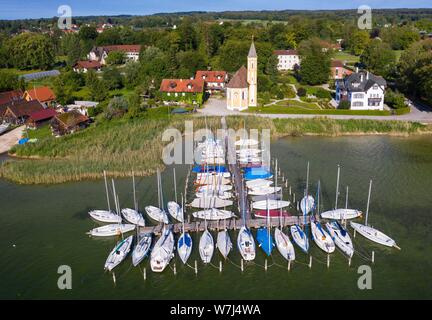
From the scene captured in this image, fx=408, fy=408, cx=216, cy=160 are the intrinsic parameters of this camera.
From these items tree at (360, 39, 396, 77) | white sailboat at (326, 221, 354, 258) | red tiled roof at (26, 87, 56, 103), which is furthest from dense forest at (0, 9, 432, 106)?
white sailboat at (326, 221, 354, 258)

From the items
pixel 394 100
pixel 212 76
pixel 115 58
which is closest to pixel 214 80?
pixel 212 76

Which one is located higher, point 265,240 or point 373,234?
point 265,240

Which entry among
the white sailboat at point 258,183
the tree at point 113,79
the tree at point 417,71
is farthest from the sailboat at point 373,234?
the tree at point 113,79

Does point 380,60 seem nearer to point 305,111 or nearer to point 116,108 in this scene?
point 305,111

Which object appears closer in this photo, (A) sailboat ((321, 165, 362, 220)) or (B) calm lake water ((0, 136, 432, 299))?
(B) calm lake water ((0, 136, 432, 299))

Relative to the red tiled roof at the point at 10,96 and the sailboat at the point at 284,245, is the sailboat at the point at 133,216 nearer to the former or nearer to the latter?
the sailboat at the point at 284,245

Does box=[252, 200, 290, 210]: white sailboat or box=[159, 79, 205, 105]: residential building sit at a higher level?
box=[159, 79, 205, 105]: residential building

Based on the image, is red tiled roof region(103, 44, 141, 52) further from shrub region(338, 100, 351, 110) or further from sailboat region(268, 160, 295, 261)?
sailboat region(268, 160, 295, 261)
